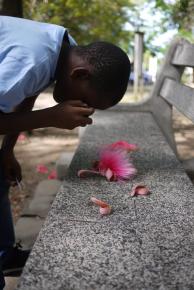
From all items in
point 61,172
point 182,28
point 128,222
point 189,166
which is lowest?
point 61,172

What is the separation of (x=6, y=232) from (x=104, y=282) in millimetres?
1234

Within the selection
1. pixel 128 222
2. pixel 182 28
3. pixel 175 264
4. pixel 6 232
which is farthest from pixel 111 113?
pixel 175 264

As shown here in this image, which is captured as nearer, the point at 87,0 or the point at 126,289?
the point at 126,289

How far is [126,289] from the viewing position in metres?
0.94

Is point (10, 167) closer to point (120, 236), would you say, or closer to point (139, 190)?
point (139, 190)

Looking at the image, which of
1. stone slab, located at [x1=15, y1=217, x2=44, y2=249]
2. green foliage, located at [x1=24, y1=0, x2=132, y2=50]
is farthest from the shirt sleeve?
green foliage, located at [x1=24, y1=0, x2=132, y2=50]

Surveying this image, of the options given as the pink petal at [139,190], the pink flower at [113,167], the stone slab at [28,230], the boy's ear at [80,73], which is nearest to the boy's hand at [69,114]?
the boy's ear at [80,73]

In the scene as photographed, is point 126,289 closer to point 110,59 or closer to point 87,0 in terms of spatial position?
point 110,59

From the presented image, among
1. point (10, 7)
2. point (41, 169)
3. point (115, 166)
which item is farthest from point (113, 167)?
point (10, 7)

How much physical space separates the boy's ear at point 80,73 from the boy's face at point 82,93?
1 cm

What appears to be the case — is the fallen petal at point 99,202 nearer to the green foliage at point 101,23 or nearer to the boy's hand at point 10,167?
the boy's hand at point 10,167

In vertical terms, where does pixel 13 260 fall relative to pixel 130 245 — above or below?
below

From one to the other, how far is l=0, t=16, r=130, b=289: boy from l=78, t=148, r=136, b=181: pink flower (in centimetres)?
20

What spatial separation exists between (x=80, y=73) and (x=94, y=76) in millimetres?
59
